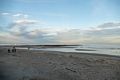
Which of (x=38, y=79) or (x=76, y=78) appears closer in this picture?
(x=38, y=79)

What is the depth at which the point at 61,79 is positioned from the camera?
37.4 feet

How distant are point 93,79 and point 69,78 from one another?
158 centimetres

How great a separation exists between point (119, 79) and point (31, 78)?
19.2 ft

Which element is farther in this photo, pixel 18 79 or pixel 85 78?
pixel 85 78

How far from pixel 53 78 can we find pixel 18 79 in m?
2.23

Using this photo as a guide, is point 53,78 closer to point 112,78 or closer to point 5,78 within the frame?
point 5,78

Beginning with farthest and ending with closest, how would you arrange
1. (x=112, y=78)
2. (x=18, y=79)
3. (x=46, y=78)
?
(x=112, y=78) → (x=46, y=78) → (x=18, y=79)

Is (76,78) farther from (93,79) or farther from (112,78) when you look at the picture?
(112,78)

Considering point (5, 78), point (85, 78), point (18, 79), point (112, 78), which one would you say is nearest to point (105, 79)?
point (112, 78)

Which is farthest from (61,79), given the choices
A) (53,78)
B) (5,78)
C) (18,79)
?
(5,78)

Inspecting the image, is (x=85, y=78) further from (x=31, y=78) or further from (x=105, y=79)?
(x=31, y=78)

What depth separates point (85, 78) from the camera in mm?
11922

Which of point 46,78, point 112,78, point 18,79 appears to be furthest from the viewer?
point 112,78

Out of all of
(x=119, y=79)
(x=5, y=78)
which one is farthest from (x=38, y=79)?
(x=119, y=79)
